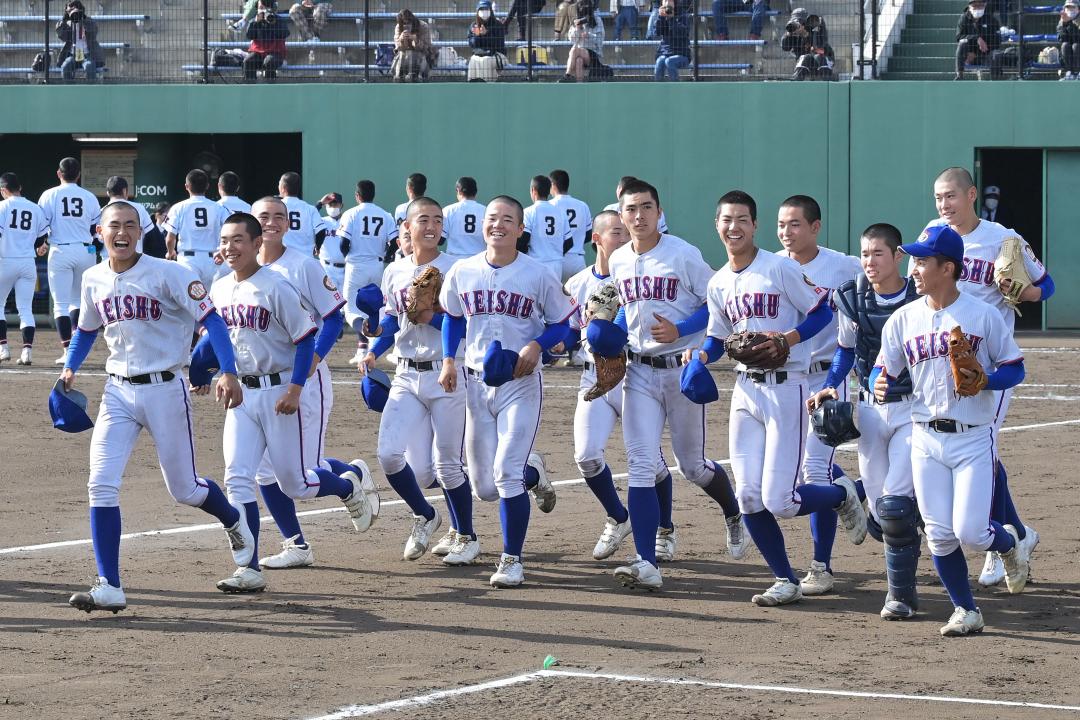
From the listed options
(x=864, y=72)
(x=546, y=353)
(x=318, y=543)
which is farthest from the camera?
(x=864, y=72)

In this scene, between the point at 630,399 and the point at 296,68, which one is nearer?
the point at 630,399

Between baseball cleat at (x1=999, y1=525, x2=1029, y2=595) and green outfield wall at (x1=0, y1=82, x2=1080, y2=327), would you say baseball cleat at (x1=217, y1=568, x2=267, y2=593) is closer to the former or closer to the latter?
baseball cleat at (x1=999, y1=525, x2=1029, y2=595)

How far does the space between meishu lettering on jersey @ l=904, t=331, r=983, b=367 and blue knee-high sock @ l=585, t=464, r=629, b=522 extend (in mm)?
2464

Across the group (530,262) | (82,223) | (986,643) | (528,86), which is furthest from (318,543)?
(528,86)

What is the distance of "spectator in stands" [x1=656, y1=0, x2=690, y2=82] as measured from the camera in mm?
23766

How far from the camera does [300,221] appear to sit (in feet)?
64.3

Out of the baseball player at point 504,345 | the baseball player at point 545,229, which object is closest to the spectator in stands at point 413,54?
the baseball player at point 545,229

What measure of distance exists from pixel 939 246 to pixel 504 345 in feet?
8.39

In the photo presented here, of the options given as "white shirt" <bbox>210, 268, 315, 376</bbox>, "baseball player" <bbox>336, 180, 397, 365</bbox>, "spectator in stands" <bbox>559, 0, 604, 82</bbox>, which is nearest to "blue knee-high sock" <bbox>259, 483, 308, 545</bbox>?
"white shirt" <bbox>210, 268, 315, 376</bbox>

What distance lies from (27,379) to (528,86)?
933 centimetres

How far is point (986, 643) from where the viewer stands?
7199 mm

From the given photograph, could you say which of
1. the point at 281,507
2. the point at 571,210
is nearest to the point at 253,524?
the point at 281,507

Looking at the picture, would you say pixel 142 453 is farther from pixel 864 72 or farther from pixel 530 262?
pixel 864 72

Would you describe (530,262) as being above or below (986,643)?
above
